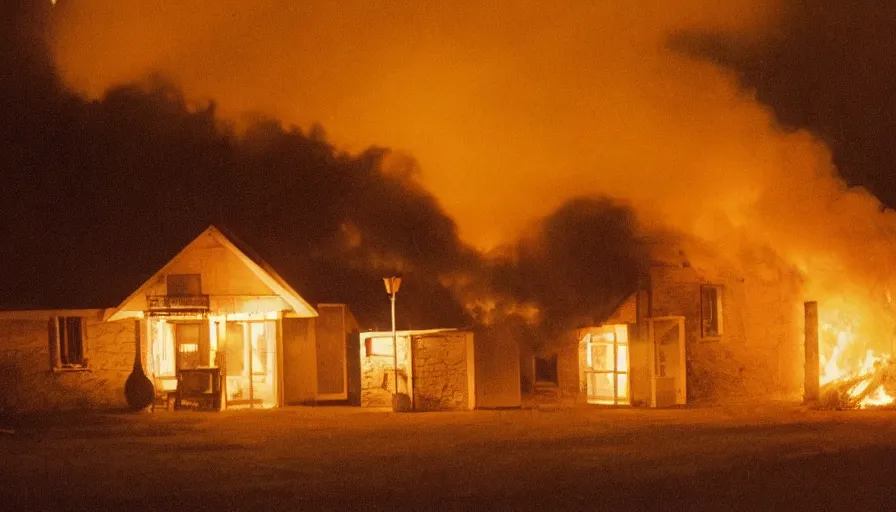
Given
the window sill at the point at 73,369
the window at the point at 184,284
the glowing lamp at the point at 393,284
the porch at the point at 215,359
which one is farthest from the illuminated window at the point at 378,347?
the window sill at the point at 73,369

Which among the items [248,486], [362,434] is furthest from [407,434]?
[248,486]

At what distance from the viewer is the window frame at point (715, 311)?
28391mm

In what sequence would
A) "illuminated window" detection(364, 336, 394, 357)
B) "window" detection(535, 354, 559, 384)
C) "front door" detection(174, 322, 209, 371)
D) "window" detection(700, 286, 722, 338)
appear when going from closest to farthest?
1. "illuminated window" detection(364, 336, 394, 357)
2. "front door" detection(174, 322, 209, 371)
3. "window" detection(700, 286, 722, 338)
4. "window" detection(535, 354, 559, 384)

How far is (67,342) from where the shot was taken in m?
27.5

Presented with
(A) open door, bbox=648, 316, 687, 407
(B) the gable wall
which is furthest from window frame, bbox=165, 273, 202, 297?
(A) open door, bbox=648, 316, 687, 407

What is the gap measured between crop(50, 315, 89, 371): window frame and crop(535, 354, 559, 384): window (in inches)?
493

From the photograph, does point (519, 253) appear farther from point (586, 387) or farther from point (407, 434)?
point (407, 434)

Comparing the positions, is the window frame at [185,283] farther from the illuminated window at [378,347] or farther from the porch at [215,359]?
the illuminated window at [378,347]

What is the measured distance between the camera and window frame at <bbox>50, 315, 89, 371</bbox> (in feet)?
89.1

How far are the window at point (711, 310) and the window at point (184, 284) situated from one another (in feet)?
43.1

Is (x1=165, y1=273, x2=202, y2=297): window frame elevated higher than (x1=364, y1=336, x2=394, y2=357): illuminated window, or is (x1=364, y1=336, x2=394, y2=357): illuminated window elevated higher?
(x1=165, y1=273, x2=202, y2=297): window frame

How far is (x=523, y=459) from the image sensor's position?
15555 millimetres

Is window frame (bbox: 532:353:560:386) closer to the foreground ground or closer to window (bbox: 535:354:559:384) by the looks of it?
window (bbox: 535:354:559:384)

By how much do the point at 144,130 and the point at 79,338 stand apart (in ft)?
70.1
